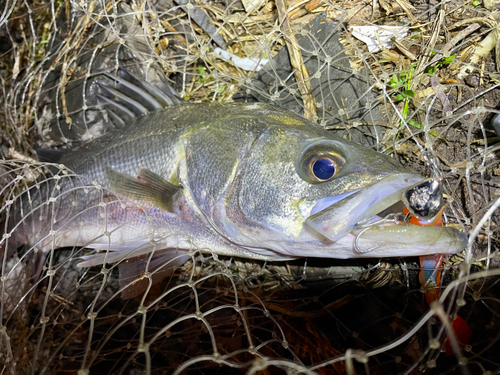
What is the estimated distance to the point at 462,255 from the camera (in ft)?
8.12

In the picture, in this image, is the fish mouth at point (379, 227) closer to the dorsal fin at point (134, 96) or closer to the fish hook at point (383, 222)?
the fish hook at point (383, 222)

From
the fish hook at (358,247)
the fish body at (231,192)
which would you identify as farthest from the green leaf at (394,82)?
the fish hook at (358,247)

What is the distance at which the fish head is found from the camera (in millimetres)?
1712

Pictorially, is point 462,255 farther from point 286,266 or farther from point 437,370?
point 286,266

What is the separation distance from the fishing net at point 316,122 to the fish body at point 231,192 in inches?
4.2

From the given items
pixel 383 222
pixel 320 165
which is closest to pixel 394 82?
pixel 320 165

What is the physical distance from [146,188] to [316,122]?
144 centimetres

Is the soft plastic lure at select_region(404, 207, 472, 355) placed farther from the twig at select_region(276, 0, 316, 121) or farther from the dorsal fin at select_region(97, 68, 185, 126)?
the dorsal fin at select_region(97, 68, 185, 126)

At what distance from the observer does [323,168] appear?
6.18ft

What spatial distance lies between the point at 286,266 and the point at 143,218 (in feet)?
4.08

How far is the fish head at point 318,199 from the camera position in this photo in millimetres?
1712

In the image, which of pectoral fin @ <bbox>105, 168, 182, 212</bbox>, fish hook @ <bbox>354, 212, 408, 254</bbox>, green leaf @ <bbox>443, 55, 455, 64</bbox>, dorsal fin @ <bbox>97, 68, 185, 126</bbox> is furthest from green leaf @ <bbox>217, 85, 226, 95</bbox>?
fish hook @ <bbox>354, 212, 408, 254</bbox>

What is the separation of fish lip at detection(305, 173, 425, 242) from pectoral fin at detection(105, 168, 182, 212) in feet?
3.53

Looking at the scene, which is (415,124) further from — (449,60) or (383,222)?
(383,222)
